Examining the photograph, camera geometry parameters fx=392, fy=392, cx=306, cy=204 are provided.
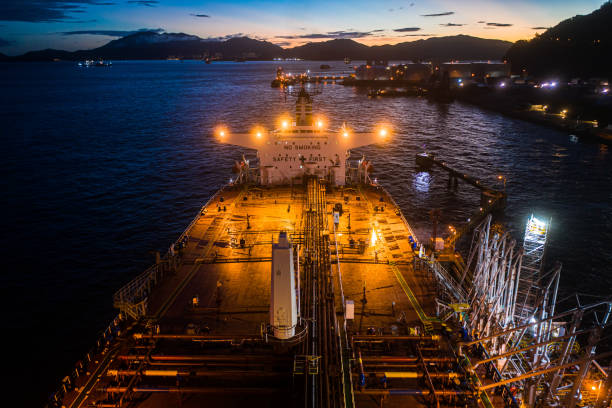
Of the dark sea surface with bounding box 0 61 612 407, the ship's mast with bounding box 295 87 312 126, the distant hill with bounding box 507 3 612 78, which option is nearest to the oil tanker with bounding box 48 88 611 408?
the dark sea surface with bounding box 0 61 612 407

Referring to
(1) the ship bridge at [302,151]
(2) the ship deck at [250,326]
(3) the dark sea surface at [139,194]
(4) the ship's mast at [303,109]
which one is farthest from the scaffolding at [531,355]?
(4) the ship's mast at [303,109]

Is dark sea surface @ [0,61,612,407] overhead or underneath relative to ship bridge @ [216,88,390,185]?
underneath

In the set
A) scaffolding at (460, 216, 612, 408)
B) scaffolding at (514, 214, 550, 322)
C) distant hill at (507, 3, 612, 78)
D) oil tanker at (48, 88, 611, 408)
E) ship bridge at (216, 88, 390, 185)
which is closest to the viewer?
scaffolding at (460, 216, 612, 408)

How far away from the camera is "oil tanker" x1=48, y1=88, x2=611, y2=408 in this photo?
50.3 ft

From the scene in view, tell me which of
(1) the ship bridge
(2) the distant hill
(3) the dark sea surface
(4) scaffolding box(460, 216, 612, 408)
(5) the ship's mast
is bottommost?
(3) the dark sea surface

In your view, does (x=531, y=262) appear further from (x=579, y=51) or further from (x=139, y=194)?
(x=579, y=51)

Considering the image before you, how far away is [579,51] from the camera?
165 metres

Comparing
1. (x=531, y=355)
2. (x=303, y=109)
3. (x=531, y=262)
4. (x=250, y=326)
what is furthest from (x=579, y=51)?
(x=250, y=326)

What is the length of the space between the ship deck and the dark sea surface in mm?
12197

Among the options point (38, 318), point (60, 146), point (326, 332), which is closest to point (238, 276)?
point (326, 332)

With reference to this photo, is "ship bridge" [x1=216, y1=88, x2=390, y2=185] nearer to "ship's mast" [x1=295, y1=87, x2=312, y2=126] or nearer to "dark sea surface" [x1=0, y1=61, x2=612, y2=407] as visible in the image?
"ship's mast" [x1=295, y1=87, x2=312, y2=126]

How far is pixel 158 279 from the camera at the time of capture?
25.6m

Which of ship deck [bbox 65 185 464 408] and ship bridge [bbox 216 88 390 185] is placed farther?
ship bridge [bbox 216 88 390 185]

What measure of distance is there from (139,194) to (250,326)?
45.9 metres
